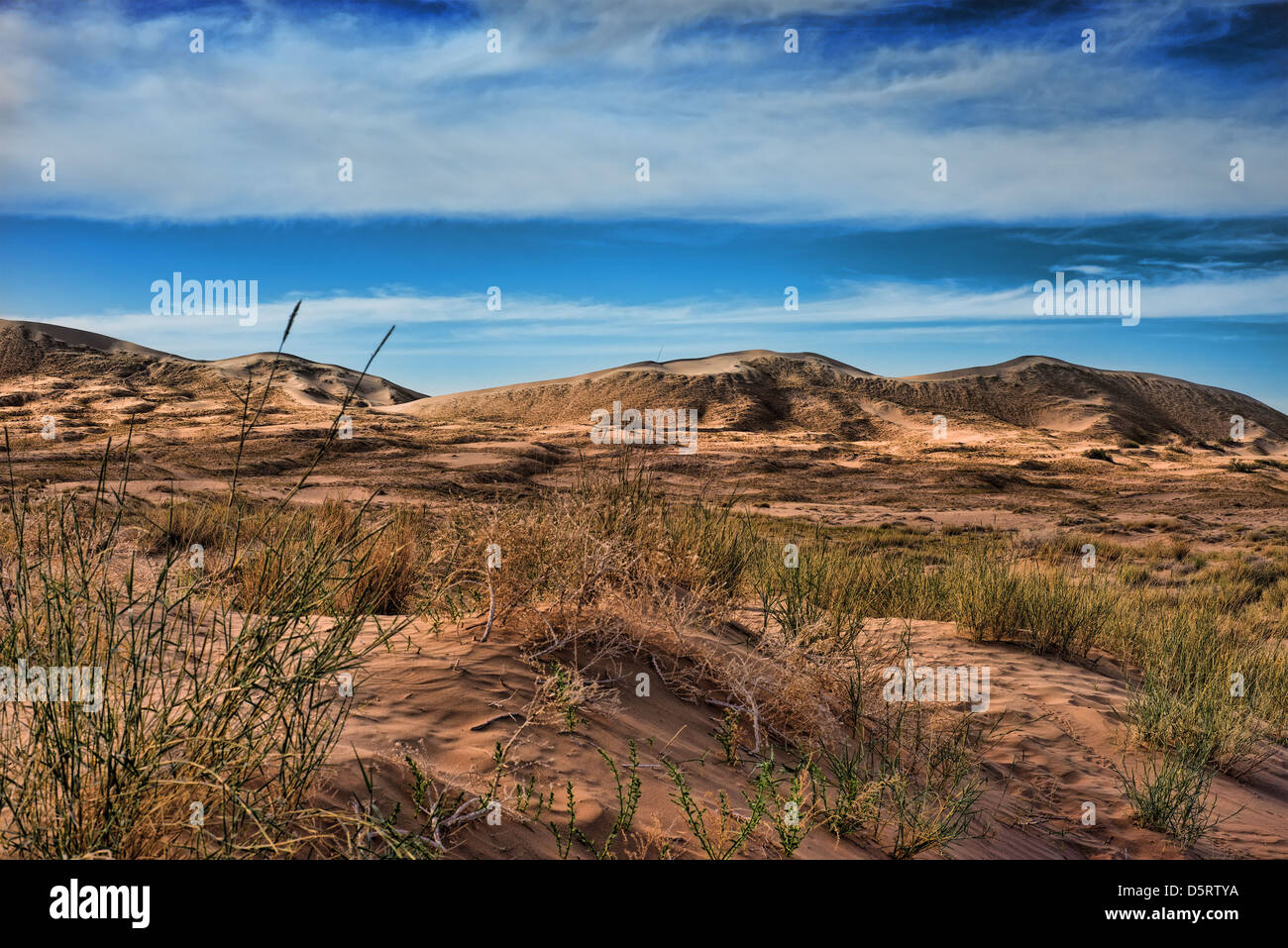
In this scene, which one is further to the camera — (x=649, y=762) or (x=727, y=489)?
(x=727, y=489)

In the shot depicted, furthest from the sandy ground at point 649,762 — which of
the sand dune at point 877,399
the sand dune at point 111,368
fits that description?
the sand dune at point 111,368

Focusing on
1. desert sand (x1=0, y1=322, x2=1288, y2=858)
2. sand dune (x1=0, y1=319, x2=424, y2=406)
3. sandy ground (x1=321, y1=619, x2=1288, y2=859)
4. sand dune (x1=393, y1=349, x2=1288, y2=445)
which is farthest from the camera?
sand dune (x1=393, y1=349, x2=1288, y2=445)

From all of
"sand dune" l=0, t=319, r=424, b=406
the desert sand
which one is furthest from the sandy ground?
"sand dune" l=0, t=319, r=424, b=406

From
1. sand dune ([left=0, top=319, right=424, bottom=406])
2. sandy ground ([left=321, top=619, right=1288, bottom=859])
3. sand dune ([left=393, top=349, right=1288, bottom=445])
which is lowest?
sandy ground ([left=321, top=619, right=1288, bottom=859])

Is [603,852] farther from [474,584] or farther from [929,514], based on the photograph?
[929,514]

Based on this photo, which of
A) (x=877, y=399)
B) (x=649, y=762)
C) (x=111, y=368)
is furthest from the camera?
(x=877, y=399)

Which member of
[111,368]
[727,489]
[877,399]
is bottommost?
[727,489]

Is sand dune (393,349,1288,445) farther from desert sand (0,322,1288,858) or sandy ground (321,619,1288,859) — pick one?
sandy ground (321,619,1288,859)

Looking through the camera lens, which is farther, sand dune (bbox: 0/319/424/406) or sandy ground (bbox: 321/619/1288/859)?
sand dune (bbox: 0/319/424/406)

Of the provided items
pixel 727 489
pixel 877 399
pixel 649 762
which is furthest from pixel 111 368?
pixel 649 762

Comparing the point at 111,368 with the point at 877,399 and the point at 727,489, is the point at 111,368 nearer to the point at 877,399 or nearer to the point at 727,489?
the point at 727,489

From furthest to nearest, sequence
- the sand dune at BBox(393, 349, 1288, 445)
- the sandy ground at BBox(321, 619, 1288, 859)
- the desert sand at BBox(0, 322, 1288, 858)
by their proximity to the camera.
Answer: the sand dune at BBox(393, 349, 1288, 445)
the desert sand at BBox(0, 322, 1288, 858)
the sandy ground at BBox(321, 619, 1288, 859)

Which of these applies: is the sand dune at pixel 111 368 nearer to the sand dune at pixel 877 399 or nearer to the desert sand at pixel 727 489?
the desert sand at pixel 727 489
